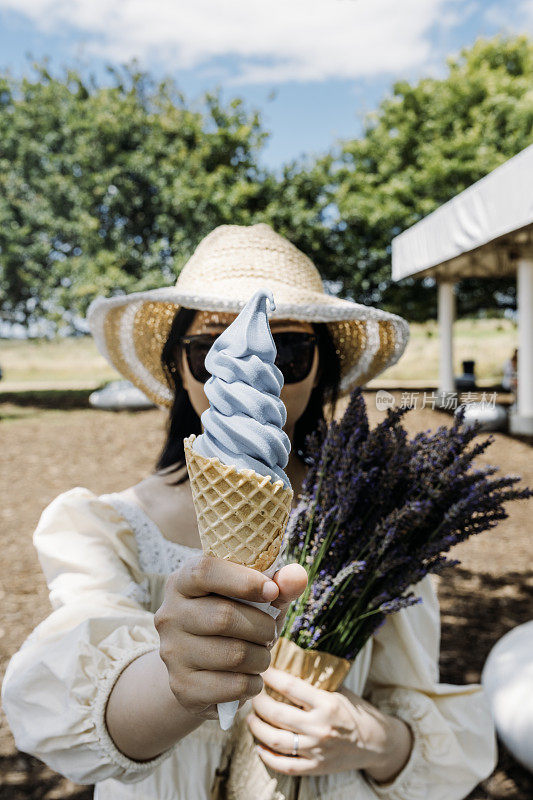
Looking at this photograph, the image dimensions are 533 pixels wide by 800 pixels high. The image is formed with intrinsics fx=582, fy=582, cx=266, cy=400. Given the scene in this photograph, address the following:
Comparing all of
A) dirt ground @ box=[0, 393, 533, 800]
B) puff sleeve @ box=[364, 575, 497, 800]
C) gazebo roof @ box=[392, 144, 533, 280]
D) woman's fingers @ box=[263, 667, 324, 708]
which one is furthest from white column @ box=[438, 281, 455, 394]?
woman's fingers @ box=[263, 667, 324, 708]

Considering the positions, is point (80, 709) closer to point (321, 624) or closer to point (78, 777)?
point (78, 777)

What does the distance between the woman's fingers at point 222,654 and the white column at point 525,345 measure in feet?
23.7

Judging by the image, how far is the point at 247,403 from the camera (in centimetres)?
85

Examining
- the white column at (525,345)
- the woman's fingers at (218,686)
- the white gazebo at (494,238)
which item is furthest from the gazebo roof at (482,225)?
Result: the woman's fingers at (218,686)

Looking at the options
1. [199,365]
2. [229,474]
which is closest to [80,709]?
[229,474]

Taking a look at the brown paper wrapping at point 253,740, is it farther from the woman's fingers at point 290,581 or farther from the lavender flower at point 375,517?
the woman's fingers at point 290,581

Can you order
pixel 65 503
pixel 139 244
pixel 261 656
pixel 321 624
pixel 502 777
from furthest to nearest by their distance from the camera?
pixel 139 244 → pixel 502 777 → pixel 65 503 → pixel 321 624 → pixel 261 656

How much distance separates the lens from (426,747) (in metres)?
1.50

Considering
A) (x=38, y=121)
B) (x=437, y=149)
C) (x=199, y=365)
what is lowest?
(x=199, y=365)

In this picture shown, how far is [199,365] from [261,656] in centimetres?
74

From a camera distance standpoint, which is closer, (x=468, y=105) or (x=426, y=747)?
(x=426, y=747)

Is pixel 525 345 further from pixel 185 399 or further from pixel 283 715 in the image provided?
pixel 283 715

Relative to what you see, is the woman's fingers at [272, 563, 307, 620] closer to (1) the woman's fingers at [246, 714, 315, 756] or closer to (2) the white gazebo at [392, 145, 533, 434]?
(1) the woman's fingers at [246, 714, 315, 756]

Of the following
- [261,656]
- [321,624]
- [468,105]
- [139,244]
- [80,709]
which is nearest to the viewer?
[261,656]
